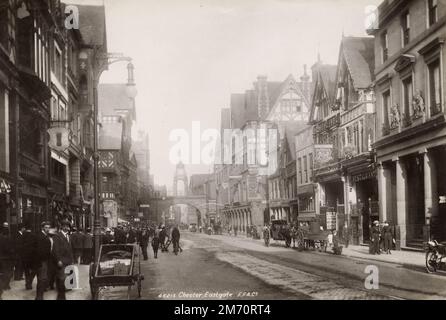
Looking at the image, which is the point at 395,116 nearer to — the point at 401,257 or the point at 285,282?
the point at 401,257

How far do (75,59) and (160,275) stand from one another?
19.6 meters

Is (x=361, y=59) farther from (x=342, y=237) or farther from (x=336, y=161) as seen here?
(x=342, y=237)

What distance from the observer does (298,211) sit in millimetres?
51906

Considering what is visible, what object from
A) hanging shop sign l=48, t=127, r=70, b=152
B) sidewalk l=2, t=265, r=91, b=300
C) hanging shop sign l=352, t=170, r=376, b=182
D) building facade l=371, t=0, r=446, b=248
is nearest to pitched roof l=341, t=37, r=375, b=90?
building facade l=371, t=0, r=446, b=248

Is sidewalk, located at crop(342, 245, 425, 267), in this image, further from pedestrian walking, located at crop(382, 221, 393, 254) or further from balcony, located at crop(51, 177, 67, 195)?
balcony, located at crop(51, 177, 67, 195)

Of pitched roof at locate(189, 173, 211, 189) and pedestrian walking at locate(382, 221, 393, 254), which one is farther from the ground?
pitched roof at locate(189, 173, 211, 189)

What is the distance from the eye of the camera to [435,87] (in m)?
25.8

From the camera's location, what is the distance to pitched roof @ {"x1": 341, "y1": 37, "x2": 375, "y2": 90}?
37938 mm

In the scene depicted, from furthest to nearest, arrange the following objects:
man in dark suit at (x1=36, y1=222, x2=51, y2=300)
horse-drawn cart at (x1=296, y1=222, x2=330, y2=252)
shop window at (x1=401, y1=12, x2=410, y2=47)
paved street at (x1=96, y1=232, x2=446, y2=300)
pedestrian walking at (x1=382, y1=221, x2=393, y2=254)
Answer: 1. horse-drawn cart at (x1=296, y1=222, x2=330, y2=252)
2. shop window at (x1=401, y1=12, x2=410, y2=47)
3. pedestrian walking at (x1=382, y1=221, x2=393, y2=254)
4. paved street at (x1=96, y1=232, x2=446, y2=300)
5. man in dark suit at (x1=36, y1=222, x2=51, y2=300)

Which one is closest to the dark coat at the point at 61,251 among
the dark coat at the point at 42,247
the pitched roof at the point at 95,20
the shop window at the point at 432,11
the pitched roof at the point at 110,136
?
the dark coat at the point at 42,247

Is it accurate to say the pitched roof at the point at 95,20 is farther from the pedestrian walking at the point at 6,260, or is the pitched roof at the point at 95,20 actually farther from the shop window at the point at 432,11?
the shop window at the point at 432,11

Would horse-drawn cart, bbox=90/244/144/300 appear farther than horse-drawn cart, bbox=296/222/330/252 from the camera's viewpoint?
No

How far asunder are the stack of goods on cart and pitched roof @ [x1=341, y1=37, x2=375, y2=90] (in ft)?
83.3
